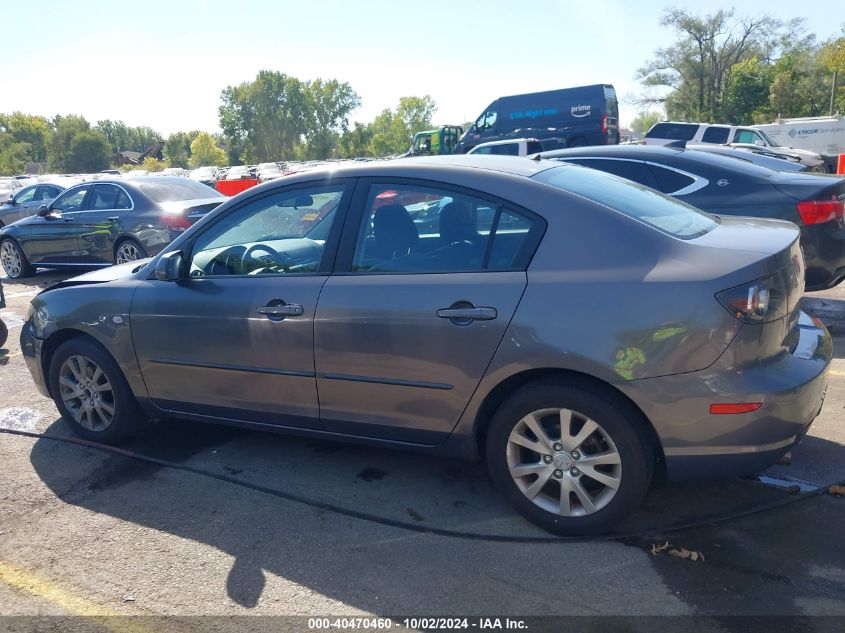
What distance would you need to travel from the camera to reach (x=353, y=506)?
3.67 m

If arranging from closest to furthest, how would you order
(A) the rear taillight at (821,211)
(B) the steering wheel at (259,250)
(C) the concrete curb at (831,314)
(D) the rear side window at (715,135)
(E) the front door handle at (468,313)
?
1. (E) the front door handle at (468,313)
2. (B) the steering wheel at (259,250)
3. (A) the rear taillight at (821,211)
4. (C) the concrete curb at (831,314)
5. (D) the rear side window at (715,135)

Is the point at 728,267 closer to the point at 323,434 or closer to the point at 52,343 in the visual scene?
the point at 323,434

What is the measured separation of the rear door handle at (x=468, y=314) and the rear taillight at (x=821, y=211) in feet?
14.3

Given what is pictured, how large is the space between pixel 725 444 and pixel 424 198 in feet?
5.92

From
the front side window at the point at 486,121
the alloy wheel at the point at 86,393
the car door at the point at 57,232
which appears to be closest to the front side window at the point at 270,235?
the alloy wheel at the point at 86,393

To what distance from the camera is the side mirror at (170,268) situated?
4035 mm

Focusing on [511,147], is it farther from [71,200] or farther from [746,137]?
[71,200]

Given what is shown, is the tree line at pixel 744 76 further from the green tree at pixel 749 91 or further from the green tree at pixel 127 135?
the green tree at pixel 127 135

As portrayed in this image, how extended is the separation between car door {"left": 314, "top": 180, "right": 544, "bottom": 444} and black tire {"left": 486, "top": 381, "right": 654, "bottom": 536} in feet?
0.79

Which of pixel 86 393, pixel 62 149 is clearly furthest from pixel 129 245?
pixel 62 149

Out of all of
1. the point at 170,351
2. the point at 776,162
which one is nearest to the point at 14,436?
the point at 170,351

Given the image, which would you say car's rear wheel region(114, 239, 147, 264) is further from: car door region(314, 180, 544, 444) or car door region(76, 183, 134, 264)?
car door region(314, 180, 544, 444)

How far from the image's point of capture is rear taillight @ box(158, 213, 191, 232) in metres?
10.1

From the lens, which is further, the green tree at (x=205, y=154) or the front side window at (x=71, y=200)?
the green tree at (x=205, y=154)
